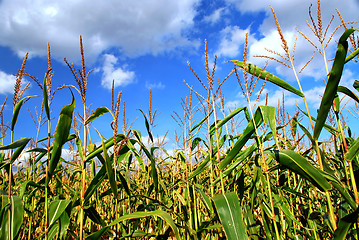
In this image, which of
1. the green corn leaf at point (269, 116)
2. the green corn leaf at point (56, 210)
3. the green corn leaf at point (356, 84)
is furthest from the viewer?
the green corn leaf at point (356, 84)

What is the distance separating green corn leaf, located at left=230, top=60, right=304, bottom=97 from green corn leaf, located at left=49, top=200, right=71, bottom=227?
1553 millimetres

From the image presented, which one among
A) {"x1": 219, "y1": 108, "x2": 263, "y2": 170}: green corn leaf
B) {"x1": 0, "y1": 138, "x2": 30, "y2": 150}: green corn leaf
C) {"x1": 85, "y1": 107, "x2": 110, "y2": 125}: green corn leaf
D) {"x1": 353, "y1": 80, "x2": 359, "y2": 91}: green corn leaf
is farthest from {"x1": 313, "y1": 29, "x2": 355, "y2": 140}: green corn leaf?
{"x1": 0, "y1": 138, "x2": 30, "y2": 150}: green corn leaf

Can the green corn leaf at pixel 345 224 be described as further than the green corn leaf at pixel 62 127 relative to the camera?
No

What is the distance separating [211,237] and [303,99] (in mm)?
1425

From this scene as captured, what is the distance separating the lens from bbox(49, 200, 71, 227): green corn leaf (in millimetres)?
Result: 1465

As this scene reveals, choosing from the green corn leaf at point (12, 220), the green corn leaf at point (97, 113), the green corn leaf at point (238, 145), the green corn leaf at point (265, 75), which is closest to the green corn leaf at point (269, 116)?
the green corn leaf at point (238, 145)

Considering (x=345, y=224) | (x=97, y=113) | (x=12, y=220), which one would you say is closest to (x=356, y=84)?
(x=345, y=224)

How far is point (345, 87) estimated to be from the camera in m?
1.47

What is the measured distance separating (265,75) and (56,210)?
5.51 ft

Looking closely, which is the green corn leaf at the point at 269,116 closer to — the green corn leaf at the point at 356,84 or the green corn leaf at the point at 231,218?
the green corn leaf at the point at 231,218

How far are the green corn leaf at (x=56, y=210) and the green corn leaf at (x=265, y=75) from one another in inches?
61.1

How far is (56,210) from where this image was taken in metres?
1.51

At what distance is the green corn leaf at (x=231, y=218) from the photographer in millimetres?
1126

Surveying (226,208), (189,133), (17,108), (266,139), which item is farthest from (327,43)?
(17,108)
